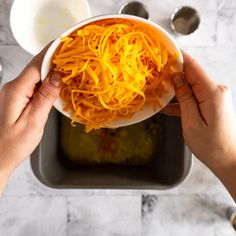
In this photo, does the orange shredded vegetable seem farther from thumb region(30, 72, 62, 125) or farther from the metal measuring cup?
the metal measuring cup

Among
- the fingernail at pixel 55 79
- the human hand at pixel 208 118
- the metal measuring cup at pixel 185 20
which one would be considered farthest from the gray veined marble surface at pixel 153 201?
the fingernail at pixel 55 79

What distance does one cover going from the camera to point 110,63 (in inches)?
33.3

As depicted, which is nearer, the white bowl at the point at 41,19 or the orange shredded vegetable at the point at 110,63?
the orange shredded vegetable at the point at 110,63

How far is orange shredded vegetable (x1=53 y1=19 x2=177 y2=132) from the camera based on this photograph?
84cm

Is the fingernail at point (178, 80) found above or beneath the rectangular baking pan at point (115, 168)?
above

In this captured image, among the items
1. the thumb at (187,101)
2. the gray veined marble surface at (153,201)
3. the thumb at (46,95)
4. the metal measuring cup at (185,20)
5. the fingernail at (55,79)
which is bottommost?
the gray veined marble surface at (153,201)

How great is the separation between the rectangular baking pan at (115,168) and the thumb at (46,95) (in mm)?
233

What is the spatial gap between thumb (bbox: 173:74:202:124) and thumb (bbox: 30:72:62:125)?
9.9 inches

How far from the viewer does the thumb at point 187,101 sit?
91 centimetres

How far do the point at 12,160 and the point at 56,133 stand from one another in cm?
26

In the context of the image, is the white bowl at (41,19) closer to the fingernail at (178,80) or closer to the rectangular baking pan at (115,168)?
the rectangular baking pan at (115,168)

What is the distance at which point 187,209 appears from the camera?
1.18 metres

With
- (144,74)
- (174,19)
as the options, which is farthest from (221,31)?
(144,74)

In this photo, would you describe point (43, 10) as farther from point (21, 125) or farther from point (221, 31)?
point (221, 31)
